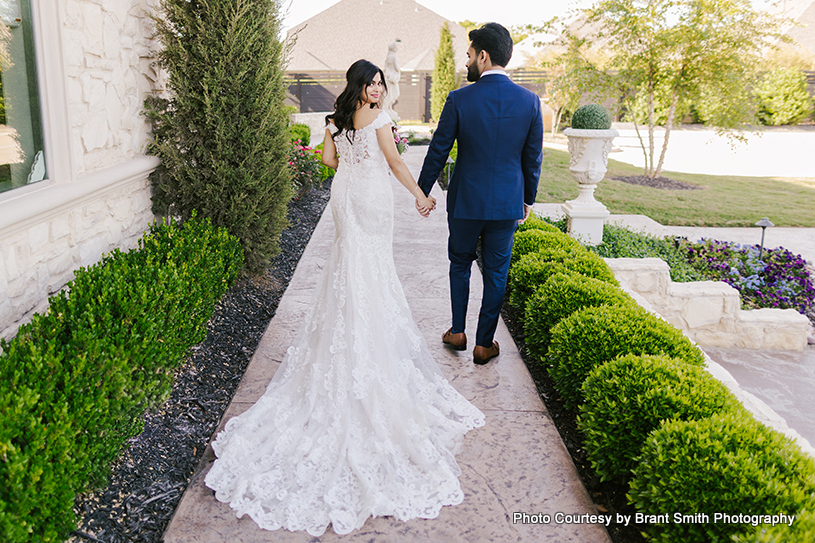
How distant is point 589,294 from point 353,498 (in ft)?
7.22

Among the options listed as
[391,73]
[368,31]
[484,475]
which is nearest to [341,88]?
[368,31]

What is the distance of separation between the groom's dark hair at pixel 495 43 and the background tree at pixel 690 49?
34.9 ft

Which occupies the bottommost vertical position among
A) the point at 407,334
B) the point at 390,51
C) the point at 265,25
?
the point at 407,334

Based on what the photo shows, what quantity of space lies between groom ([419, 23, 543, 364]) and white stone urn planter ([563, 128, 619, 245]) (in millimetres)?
3396

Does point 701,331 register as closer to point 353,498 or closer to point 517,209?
point 517,209

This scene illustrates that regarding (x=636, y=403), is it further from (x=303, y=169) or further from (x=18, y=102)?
(x=303, y=169)

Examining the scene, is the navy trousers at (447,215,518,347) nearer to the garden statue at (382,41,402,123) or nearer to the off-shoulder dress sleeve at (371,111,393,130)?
the off-shoulder dress sleeve at (371,111,393,130)

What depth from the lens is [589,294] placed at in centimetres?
382

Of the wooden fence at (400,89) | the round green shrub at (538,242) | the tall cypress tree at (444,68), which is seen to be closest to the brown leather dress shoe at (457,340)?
the round green shrub at (538,242)

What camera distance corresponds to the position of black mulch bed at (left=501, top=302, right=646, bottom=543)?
7.97ft

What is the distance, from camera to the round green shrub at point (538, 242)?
204 inches

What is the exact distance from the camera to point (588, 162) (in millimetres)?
6844

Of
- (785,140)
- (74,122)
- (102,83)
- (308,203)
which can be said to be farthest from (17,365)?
(785,140)

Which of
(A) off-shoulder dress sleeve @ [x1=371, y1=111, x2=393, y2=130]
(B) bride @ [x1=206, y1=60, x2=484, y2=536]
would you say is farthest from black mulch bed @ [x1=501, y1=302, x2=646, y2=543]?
(A) off-shoulder dress sleeve @ [x1=371, y1=111, x2=393, y2=130]
